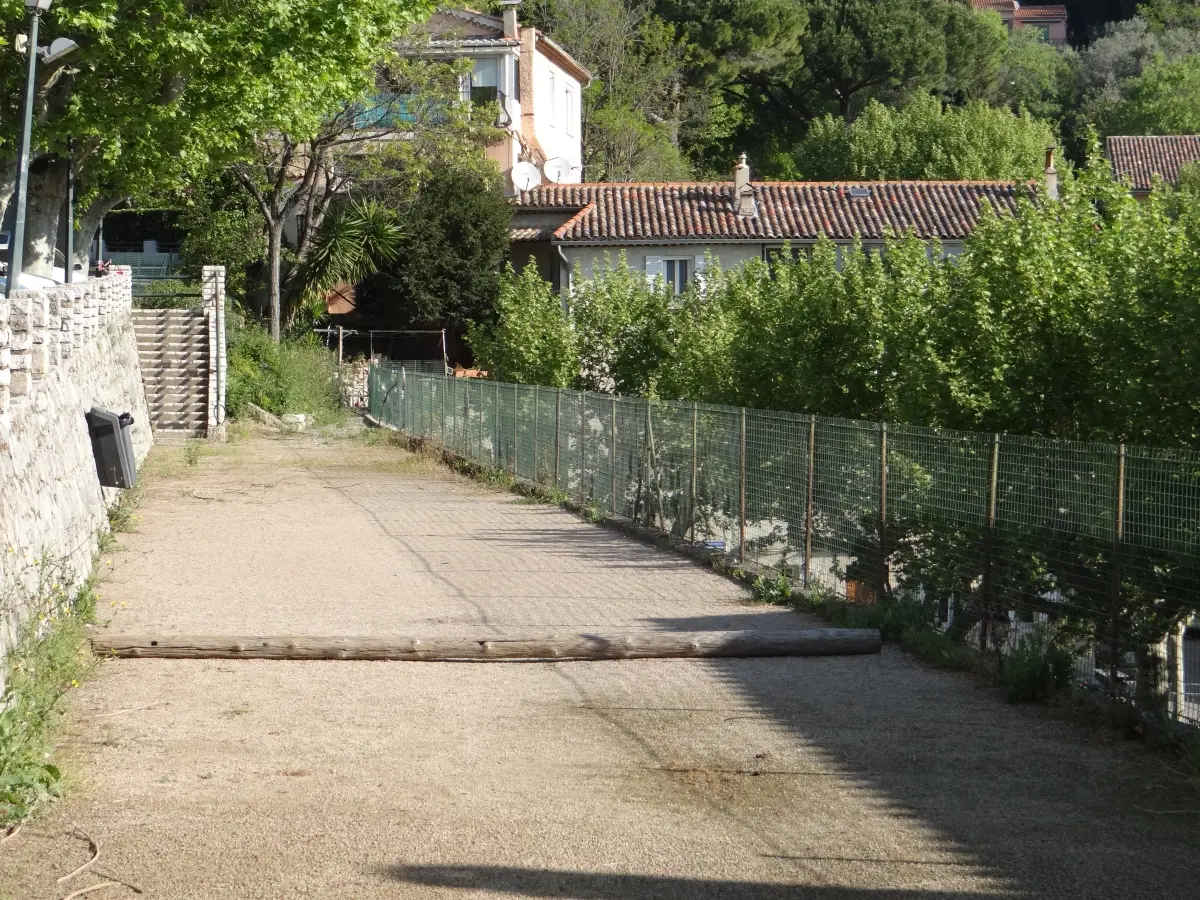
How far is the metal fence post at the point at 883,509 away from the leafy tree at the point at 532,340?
15359 mm

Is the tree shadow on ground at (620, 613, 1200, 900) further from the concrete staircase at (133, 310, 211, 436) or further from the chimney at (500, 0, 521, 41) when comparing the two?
the chimney at (500, 0, 521, 41)

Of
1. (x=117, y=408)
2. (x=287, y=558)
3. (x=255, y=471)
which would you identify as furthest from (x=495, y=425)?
(x=287, y=558)

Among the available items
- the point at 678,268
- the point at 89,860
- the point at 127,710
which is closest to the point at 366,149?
the point at 678,268

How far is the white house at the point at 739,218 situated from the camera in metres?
43.8

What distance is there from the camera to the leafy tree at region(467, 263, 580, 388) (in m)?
28.0

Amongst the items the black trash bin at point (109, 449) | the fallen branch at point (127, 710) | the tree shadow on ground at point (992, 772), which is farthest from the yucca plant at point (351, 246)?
the fallen branch at point (127, 710)

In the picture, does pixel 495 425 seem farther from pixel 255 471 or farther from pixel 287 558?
pixel 287 558

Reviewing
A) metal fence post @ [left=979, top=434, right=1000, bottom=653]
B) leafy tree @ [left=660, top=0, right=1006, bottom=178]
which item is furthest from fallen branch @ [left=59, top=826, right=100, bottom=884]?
leafy tree @ [left=660, top=0, right=1006, bottom=178]

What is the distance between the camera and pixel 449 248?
44781mm

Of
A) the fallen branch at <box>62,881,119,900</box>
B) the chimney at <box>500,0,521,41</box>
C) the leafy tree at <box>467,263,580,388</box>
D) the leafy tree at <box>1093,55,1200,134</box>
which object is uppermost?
the leafy tree at <box>1093,55,1200,134</box>

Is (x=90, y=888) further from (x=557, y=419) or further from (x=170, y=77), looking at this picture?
(x=170, y=77)

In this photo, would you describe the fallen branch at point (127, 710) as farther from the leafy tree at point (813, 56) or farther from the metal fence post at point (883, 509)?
the leafy tree at point (813, 56)

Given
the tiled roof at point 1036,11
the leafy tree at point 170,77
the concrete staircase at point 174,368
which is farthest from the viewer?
the tiled roof at point 1036,11

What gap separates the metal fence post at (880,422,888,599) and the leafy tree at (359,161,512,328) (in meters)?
32.8
